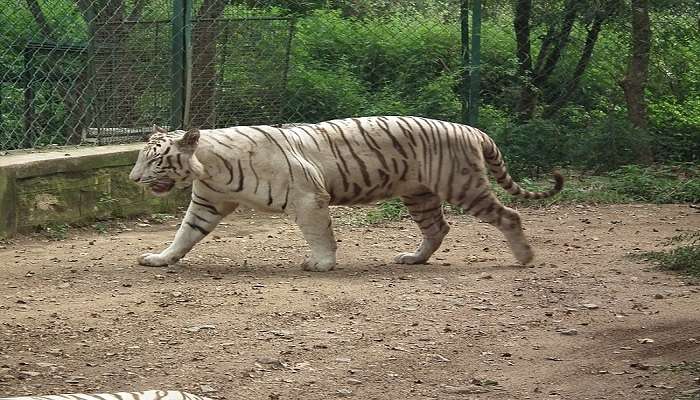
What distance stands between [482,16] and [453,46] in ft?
1.31

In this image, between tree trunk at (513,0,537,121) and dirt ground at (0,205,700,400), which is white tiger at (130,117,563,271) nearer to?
dirt ground at (0,205,700,400)

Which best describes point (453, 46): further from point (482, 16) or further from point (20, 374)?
point (20, 374)

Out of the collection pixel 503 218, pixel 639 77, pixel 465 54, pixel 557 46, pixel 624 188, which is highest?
pixel 557 46

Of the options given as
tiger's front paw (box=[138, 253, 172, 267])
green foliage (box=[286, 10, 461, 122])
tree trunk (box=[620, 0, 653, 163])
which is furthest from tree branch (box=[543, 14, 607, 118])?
tiger's front paw (box=[138, 253, 172, 267])

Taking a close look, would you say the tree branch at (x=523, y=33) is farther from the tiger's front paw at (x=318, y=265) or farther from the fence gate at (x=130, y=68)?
the tiger's front paw at (x=318, y=265)

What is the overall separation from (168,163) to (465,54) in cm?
422

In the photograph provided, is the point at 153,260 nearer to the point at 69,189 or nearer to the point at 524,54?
the point at 69,189

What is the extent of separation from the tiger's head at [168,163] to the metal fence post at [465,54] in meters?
3.91

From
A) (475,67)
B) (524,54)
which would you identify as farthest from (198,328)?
(524,54)

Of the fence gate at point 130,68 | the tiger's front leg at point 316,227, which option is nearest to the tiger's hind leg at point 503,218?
the tiger's front leg at point 316,227

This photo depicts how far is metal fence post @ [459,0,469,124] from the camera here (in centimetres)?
1041

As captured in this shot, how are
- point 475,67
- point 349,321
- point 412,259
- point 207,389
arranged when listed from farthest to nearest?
1. point 475,67
2. point 412,259
3. point 349,321
4. point 207,389

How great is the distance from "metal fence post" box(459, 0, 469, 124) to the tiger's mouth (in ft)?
13.0

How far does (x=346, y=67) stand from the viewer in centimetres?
1046
